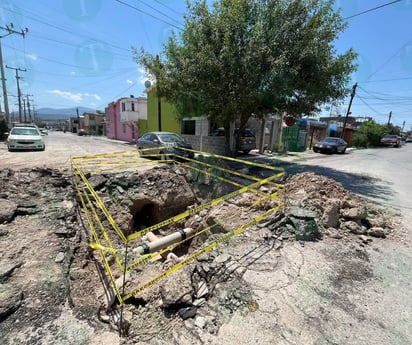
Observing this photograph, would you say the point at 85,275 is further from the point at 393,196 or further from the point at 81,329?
the point at 393,196

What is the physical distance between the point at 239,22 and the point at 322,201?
24.2ft

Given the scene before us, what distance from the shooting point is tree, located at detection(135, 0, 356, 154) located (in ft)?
26.7

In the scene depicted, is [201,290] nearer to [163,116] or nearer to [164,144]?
[164,144]

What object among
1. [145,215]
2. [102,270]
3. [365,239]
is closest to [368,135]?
[365,239]

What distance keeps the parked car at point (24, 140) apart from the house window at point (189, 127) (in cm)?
954

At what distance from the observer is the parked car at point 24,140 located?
1180 cm

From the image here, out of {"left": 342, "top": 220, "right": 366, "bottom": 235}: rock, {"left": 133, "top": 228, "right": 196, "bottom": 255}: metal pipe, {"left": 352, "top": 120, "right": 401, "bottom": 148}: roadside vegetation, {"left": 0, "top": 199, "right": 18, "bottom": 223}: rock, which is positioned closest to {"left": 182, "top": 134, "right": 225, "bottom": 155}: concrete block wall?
{"left": 133, "top": 228, "right": 196, "bottom": 255}: metal pipe

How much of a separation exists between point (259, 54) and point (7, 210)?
8.77 m

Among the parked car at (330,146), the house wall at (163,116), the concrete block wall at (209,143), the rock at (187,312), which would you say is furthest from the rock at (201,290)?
the parked car at (330,146)

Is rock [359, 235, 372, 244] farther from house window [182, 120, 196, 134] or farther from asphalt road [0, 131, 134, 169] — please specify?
house window [182, 120, 196, 134]

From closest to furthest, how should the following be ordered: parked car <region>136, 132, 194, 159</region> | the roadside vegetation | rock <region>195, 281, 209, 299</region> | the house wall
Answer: rock <region>195, 281, 209, 299</region>, parked car <region>136, 132, 194, 159</region>, the house wall, the roadside vegetation

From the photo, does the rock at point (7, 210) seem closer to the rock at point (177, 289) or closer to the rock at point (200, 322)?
the rock at point (177, 289)

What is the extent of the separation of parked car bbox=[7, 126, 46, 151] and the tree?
31.1ft

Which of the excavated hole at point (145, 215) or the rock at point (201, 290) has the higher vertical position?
the rock at point (201, 290)
